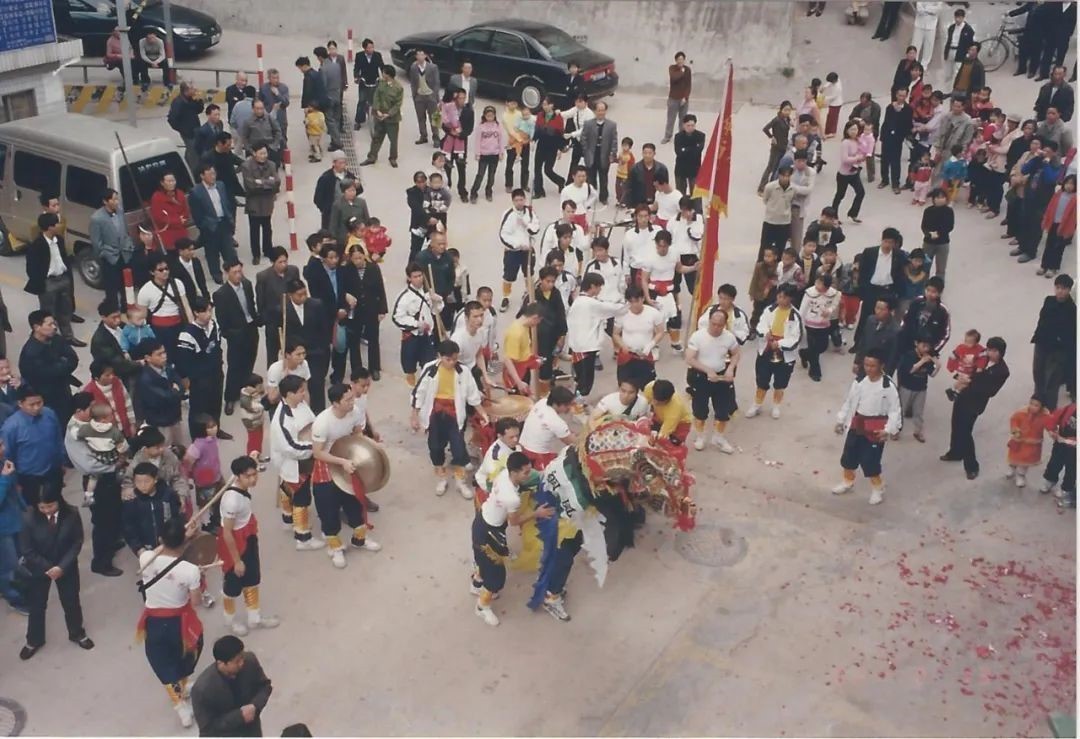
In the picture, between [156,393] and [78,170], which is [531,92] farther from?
[156,393]

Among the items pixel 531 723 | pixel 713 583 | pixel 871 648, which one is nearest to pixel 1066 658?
pixel 871 648

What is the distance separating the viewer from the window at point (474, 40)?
796 inches

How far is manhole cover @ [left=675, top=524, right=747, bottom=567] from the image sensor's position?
9.70m

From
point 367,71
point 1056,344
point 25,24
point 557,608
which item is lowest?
point 557,608

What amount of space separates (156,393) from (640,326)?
4364mm

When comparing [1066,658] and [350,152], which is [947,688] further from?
[350,152]

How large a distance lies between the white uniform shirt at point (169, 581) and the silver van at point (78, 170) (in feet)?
22.2

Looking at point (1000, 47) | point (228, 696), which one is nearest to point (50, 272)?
point (228, 696)

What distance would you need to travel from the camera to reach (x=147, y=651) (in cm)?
759

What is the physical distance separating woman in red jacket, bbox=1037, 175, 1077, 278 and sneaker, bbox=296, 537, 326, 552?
9.68 meters

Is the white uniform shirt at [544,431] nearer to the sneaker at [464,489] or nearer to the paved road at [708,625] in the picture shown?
the paved road at [708,625]

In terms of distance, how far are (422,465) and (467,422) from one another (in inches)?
23.2

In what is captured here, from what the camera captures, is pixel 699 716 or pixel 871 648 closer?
pixel 699 716

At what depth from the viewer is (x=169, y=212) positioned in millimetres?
13141
